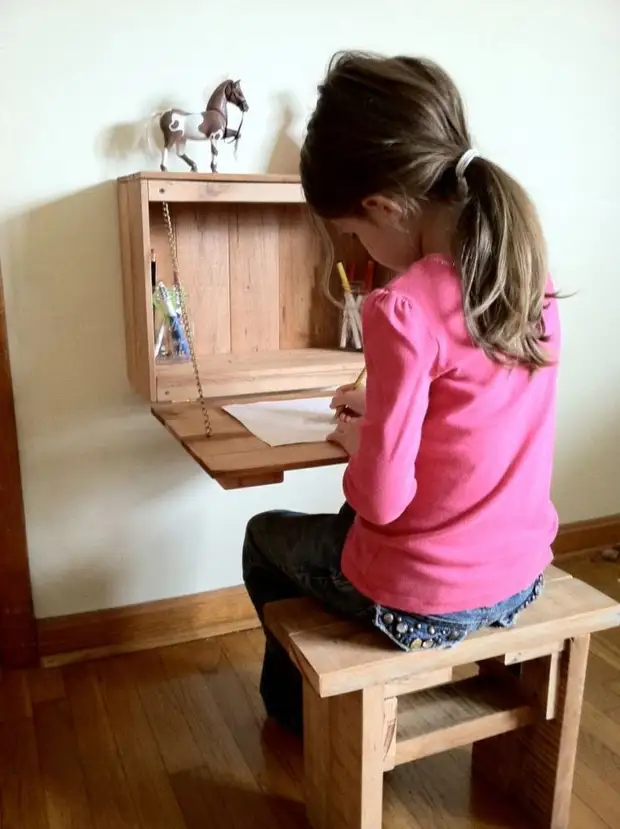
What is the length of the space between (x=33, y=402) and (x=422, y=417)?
97 cm

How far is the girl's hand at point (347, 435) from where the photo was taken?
128 centimetres

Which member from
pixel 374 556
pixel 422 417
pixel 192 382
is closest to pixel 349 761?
pixel 374 556

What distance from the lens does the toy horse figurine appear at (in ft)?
5.09

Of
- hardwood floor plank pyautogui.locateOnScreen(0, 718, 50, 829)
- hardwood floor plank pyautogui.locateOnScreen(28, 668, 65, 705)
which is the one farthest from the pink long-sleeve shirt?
hardwood floor plank pyautogui.locateOnScreen(28, 668, 65, 705)

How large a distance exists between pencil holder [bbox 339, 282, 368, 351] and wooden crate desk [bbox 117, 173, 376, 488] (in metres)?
0.04

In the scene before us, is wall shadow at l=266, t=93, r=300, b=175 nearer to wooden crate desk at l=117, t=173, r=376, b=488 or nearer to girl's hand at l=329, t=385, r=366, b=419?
wooden crate desk at l=117, t=173, r=376, b=488

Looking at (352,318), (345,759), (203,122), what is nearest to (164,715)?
(345,759)

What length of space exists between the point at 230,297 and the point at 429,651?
0.92m

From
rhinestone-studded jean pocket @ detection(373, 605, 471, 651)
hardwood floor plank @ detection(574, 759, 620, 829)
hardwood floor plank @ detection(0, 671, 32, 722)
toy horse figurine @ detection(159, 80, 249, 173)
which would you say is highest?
toy horse figurine @ detection(159, 80, 249, 173)

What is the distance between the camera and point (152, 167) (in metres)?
1.64

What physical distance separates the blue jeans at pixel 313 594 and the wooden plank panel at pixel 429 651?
17 mm

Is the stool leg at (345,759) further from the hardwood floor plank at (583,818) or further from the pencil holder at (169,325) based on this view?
the pencil holder at (169,325)

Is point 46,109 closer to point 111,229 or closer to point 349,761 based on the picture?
point 111,229

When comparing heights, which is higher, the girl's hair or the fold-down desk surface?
the girl's hair
